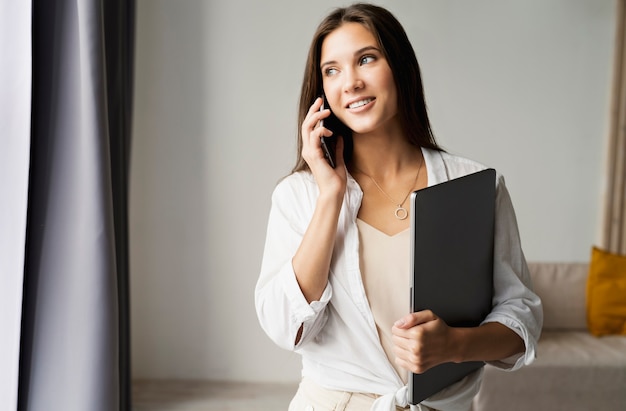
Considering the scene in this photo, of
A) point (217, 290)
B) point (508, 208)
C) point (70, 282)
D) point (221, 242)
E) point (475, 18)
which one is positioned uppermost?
point (475, 18)

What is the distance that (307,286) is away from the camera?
1.14 meters

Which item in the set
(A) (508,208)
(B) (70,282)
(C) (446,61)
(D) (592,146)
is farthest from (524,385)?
(B) (70,282)

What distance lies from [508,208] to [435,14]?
8.32ft

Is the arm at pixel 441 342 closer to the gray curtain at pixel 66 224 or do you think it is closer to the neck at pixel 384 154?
the neck at pixel 384 154

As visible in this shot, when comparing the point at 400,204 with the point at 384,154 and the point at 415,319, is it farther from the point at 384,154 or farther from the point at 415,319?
the point at 415,319

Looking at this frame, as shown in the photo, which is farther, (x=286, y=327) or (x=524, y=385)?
(x=524, y=385)

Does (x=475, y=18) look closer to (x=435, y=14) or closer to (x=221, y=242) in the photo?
(x=435, y=14)

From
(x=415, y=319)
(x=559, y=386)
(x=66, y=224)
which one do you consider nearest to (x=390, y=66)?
(x=415, y=319)

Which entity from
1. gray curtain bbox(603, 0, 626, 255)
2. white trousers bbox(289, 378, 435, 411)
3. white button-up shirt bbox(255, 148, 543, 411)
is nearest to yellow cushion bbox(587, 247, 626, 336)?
gray curtain bbox(603, 0, 626, 255)

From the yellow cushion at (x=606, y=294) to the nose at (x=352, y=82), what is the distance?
2.57 meters

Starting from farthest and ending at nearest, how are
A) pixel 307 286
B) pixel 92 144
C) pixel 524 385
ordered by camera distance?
pixel 524 385, pixel 92 144, pixel 307 286

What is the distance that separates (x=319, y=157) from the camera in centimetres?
122

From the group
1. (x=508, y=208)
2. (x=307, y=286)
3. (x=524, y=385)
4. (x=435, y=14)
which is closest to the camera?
(x=307, y=286)

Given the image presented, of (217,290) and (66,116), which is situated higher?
(66,116)
